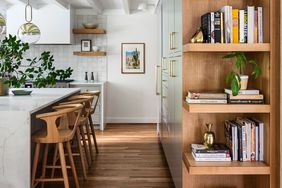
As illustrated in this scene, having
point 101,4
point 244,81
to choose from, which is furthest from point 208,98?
point 101,4

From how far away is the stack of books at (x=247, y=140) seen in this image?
9.36ft

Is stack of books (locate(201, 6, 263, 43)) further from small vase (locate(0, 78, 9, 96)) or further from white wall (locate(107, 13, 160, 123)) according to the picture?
white wall (locate(107, 13, 160, 123))

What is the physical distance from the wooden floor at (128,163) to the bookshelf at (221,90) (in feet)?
4.14

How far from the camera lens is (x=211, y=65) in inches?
119

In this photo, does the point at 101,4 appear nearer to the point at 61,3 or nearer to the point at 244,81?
the point at 61,3

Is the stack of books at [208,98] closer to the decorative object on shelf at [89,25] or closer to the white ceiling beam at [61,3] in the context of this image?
the white ceiling beam at [61,3]

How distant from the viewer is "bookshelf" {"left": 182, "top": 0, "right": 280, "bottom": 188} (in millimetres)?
2719

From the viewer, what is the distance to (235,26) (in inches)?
111

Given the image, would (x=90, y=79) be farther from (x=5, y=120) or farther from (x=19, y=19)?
(x=5, y=120)

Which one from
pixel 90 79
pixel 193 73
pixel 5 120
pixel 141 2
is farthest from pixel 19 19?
pixel 193 73

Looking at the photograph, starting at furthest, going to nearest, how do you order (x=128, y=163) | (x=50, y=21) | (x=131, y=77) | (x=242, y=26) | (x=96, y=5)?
(x=131, y=77), (x=50, y=21), (x=96, y=5), (x=128, y=163), (x=242, y=26)

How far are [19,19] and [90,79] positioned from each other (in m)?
1.88

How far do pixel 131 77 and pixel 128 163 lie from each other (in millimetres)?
3789

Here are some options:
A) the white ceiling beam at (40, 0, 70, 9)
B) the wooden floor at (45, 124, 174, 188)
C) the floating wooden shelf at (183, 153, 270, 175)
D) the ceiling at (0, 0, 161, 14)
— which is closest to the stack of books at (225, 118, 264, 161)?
the floating wooden shelf at (183, 153, 270, 175)
